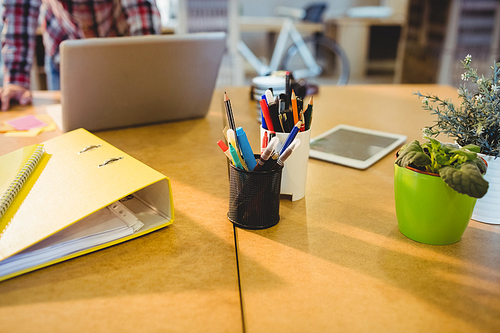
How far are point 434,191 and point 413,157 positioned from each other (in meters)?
0.05

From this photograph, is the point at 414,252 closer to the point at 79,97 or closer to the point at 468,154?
the point at 468,154

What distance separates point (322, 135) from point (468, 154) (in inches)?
21.2

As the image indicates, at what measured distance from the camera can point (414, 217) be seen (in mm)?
561

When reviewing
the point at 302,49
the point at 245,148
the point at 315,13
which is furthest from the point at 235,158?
the point at 315,13

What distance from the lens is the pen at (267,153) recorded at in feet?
1.77

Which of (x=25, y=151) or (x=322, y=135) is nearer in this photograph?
(x=25, y=151)

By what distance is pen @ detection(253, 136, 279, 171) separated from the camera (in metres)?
0.54

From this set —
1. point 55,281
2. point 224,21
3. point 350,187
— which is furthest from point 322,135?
point 224,21

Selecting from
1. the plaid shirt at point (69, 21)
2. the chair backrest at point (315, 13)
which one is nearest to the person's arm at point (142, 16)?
the plaid shirt at point (69, 21)

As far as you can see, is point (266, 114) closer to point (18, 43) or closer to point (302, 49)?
point (18, 43)

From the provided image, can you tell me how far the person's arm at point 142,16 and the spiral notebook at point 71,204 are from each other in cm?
71

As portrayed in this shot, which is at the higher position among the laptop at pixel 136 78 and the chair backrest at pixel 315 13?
the chair backrest at pixel 315 13

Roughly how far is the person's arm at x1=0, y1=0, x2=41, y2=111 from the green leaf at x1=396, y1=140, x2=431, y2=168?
120 centimetres

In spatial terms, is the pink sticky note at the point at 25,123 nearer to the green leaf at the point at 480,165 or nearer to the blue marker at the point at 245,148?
the blue marker at the point at 245,148
